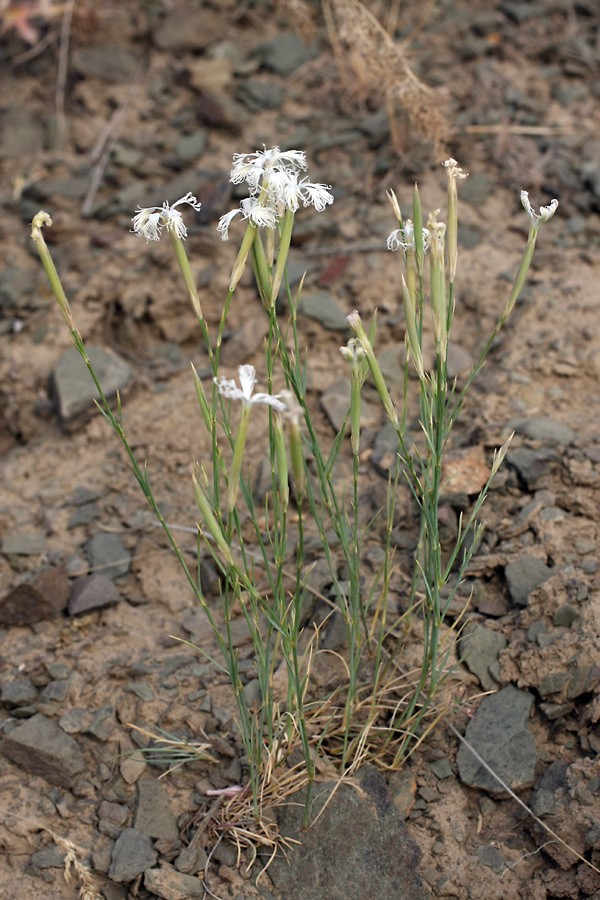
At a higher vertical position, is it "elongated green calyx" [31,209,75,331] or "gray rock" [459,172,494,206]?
"elongated green calyx" [31,209,75,331]

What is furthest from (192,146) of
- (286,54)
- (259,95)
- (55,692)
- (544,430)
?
(55,692)

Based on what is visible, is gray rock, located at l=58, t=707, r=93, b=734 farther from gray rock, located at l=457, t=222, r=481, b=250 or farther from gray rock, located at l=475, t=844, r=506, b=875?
gray rock, located at l=457, t=222, r=481, b=250

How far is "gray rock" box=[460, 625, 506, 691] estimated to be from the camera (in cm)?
183

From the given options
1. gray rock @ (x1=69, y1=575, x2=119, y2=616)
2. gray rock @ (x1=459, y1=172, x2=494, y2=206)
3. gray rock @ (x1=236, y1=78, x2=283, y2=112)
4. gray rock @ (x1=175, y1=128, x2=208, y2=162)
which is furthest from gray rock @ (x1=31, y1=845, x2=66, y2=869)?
gray rock @ (x1=236, y1=78, x2=283, y2=112)

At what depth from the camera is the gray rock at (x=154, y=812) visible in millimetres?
1681

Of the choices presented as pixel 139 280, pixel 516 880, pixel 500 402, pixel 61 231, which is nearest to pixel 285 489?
pixel 516 880

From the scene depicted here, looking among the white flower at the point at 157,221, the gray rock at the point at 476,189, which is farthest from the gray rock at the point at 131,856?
the gray rock at the point at 476,189

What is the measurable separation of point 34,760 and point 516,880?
1097 mm

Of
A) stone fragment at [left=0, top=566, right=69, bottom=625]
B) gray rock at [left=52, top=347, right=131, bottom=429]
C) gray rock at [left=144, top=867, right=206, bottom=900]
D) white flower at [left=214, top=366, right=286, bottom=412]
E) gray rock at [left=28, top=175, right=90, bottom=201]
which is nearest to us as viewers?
white flower at [left=214, top=366, right=286, bottom=412]

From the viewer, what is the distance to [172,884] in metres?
1.56

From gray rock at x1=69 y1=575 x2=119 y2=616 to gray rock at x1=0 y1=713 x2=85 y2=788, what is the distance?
1.26 feet

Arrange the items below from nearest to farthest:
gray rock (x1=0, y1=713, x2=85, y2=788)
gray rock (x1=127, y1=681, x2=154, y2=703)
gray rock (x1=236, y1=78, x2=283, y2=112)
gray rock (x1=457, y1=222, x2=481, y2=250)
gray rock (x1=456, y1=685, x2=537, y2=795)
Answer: gray rock (x1=456, y1=685, x2=537, y2=795)
gray rock (x1=0, y1=713, x2=85, y2=788)
gray rock (x1=127, y1=681, x2=154, y2=703)
gray rock (x1=457, y1=222, x2=481, y2=250)
gray rock (x1=236, y1=78, x2=283, y2=112)

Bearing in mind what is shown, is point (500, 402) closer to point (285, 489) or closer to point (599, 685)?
point (599, 685)

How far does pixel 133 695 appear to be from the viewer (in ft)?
6.36
